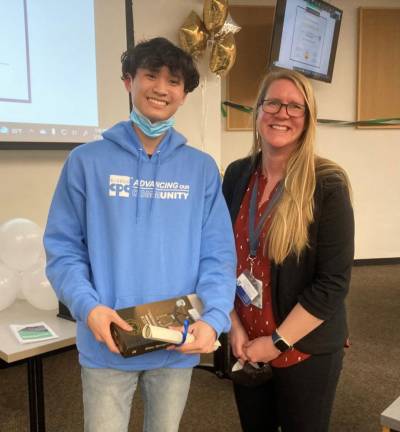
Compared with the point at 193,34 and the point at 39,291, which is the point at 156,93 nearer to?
the point at 39,291

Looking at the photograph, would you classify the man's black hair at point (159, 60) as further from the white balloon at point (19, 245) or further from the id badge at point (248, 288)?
the white balloon at point (19, 245)

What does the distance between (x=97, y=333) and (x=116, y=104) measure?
7.79 ft

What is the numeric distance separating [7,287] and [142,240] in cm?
110

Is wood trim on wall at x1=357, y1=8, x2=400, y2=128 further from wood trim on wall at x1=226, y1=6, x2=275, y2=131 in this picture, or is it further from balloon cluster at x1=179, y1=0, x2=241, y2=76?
balloon cluster at x1=179, y1=0, x2=241, y2=76

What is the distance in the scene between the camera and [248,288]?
143cm

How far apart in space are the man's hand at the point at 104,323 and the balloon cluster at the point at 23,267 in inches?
37.7

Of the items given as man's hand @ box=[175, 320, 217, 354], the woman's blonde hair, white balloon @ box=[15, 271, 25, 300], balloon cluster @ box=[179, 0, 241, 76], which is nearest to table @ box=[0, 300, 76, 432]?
white balloon @ box=[15, 271, 25, 300]

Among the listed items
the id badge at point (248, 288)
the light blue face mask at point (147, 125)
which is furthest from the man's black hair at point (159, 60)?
the id badge at point (248, 288)

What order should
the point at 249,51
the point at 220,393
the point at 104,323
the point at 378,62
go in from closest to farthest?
the point at 104,323 < the point at 220,393 < the point at 249,51 < the point at 378,62

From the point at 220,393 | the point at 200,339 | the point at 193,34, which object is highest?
the point at 193,34

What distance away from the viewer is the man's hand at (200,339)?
110cm

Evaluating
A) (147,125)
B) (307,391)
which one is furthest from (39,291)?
(307,391)

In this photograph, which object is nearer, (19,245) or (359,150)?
(19,245)

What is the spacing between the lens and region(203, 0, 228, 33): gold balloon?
11.1ft
